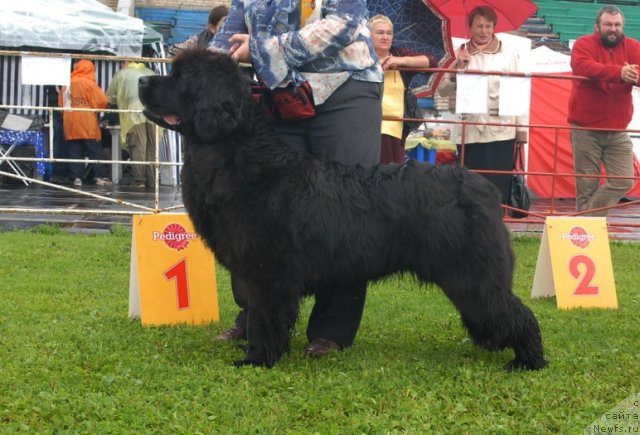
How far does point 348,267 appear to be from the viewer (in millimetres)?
4453

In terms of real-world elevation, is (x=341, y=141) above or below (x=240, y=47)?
below

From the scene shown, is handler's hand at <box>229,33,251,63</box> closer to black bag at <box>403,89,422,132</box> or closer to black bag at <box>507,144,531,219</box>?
black bag at <box>403,89,422,132</box>

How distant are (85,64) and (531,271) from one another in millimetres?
9408

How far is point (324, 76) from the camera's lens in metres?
4.66

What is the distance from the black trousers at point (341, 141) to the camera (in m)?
4.75

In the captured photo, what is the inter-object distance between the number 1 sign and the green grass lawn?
0.54ft

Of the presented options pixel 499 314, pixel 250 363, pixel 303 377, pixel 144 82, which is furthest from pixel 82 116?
pixel 499 314

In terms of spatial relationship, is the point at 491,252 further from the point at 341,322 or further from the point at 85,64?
the point at 85,64

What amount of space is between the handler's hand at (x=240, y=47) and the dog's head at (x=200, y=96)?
249mm

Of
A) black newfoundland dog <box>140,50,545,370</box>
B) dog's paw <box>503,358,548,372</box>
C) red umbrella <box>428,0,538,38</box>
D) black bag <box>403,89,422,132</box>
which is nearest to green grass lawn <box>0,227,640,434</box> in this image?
dog's paw <box>503,358,548,372</box>

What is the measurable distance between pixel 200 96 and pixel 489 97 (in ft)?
17.1

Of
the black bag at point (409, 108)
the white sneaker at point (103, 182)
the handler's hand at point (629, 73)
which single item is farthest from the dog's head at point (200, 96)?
the white sneaker at point (103, 182)

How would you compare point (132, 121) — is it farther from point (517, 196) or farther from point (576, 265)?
point (576, 265)

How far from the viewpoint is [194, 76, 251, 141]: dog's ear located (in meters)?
4.30
